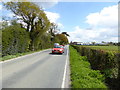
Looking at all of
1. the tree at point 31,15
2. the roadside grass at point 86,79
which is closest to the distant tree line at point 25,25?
the tree at point 31,15

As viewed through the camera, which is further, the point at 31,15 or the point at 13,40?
the point at 31,15

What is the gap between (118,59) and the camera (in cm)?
693

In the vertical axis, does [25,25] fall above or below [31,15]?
below

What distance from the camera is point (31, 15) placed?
2888 cm

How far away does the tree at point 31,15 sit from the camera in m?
27.6

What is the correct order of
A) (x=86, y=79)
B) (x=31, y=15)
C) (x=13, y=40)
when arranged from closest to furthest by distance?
(x=86, y=79) → (x=13, y=40) → (x=31, y=15)

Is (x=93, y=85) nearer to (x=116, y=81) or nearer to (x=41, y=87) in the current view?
(x=116, y=81)

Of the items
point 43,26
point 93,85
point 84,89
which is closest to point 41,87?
point 84,89

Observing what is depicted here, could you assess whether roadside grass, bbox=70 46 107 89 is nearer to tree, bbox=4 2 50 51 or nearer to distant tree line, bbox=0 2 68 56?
distant tree line, bbox=0 2 68 56

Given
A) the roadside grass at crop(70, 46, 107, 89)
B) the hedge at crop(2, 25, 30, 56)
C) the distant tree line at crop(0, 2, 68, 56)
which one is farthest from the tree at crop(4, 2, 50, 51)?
the roadside grass at crop(70, 46, 107, 89)

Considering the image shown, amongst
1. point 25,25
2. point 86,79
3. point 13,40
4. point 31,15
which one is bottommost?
point 86,79

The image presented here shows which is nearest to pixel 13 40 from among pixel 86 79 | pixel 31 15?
pixel 31 15

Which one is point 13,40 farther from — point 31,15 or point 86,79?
point 86,79

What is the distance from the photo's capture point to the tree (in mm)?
27578
